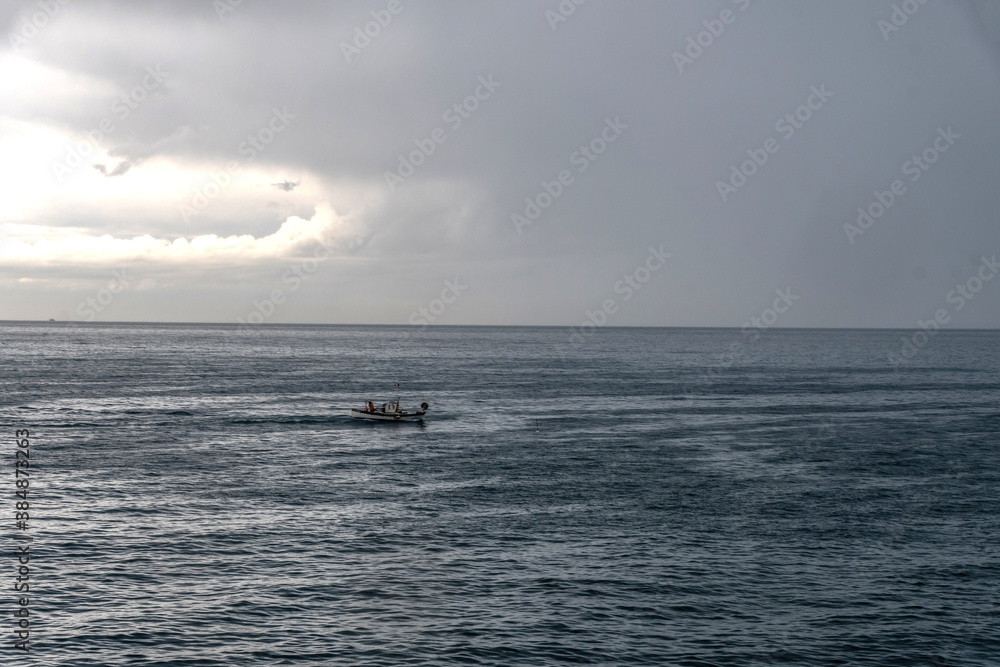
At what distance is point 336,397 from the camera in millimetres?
122750

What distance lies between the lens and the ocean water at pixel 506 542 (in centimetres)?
3162

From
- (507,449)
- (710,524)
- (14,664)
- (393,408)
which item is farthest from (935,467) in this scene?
(14,664)

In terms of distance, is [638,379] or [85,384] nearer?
[85,384]

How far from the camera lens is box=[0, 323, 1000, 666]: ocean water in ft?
104

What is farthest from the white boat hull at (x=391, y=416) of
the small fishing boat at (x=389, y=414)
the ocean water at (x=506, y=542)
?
the ocean water at (x=506, y=542)

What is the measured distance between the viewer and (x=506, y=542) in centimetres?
4350

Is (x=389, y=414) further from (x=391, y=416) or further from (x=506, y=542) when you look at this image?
(x=506, y=542)

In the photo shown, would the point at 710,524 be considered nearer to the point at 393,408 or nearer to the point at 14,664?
the point at 14,664

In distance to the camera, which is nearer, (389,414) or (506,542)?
(506,542)

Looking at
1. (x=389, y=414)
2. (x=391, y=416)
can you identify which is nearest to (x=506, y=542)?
(x=391, y=416)

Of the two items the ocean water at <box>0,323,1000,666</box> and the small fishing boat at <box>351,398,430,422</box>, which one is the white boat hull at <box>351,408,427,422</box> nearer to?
the small fishing boat at <box>351,398,430,422</box>

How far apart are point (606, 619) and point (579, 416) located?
65.9 metres

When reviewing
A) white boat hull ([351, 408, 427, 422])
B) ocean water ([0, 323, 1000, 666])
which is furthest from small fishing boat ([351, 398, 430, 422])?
ocean water ([0, 323, 1000, 666])

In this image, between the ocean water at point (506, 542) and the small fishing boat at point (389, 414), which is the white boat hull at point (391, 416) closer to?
the small fishing boat at point (389, 414)
